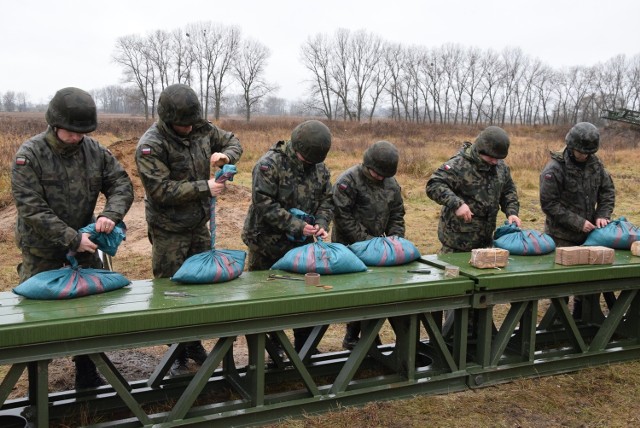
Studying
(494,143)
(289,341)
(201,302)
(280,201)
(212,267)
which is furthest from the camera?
(494,143)

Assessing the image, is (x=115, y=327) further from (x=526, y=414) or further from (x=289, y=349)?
(x=526, y=414)

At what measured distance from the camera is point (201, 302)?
3268 mm

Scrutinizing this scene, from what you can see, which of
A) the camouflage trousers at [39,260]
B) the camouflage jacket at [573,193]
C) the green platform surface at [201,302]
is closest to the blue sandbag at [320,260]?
the green platform surface at [201,302]

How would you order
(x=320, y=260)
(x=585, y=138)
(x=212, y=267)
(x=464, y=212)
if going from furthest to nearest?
(x=585, y=138)
(x=464, y=212)
(x=320, y=260)
(x=212, y=267)

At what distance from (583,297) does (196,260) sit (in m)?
3.92

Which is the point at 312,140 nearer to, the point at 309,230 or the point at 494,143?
the point at 309,230

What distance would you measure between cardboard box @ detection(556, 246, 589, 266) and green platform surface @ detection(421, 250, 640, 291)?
4 centimetres

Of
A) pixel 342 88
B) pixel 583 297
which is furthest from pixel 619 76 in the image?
pixel 583 297

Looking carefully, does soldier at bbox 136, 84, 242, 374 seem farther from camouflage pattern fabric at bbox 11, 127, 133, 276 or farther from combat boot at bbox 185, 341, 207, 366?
camouflage pattern fabric at bbox 11, 127, 133, 276

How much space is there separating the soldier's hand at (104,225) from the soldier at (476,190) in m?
2.68

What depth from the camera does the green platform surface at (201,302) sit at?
2910mm

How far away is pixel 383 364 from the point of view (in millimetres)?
4586

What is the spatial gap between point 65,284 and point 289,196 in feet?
5.61

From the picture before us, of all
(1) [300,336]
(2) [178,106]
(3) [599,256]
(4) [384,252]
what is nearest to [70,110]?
(2) [178,106]
